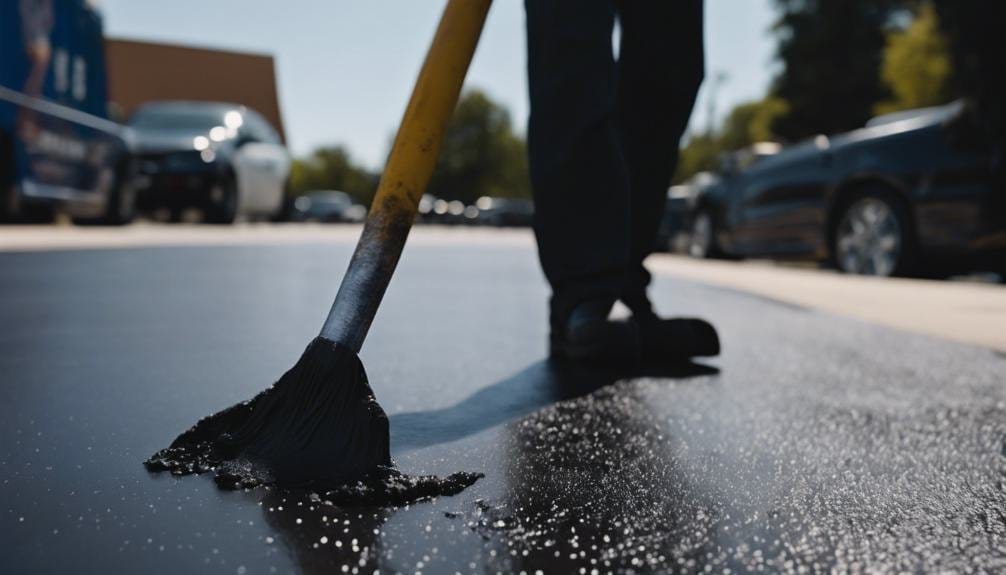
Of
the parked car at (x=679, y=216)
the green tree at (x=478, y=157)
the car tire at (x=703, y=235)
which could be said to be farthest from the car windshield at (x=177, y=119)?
the green tree at (x=478, y=157)

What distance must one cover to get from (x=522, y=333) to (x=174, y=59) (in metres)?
55.5

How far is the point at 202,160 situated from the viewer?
516 inches

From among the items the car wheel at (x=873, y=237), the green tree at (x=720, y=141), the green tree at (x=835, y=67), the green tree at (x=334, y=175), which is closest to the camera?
the car wheel at (x=873, y=237)

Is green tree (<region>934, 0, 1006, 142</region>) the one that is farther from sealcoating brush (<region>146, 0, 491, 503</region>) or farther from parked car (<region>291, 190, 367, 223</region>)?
parked car (<region>291, 190, 367, 223</region>)

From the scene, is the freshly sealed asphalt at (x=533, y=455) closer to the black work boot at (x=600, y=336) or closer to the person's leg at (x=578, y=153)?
the black work boot at (x=600, y=336)

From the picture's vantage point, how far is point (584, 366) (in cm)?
267

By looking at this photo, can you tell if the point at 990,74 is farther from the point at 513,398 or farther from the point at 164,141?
the point at 164,141

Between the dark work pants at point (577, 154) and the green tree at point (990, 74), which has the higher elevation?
the green tree at point (990, 74)

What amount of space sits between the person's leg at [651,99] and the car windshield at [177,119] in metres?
12.0

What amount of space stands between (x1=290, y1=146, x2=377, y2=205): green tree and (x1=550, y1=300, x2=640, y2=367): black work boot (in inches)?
3544

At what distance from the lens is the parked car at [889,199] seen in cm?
684

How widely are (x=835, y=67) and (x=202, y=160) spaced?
36.0 meters

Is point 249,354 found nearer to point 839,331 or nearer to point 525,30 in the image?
point 525,30

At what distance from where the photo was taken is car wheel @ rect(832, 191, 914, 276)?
7.43 meters
